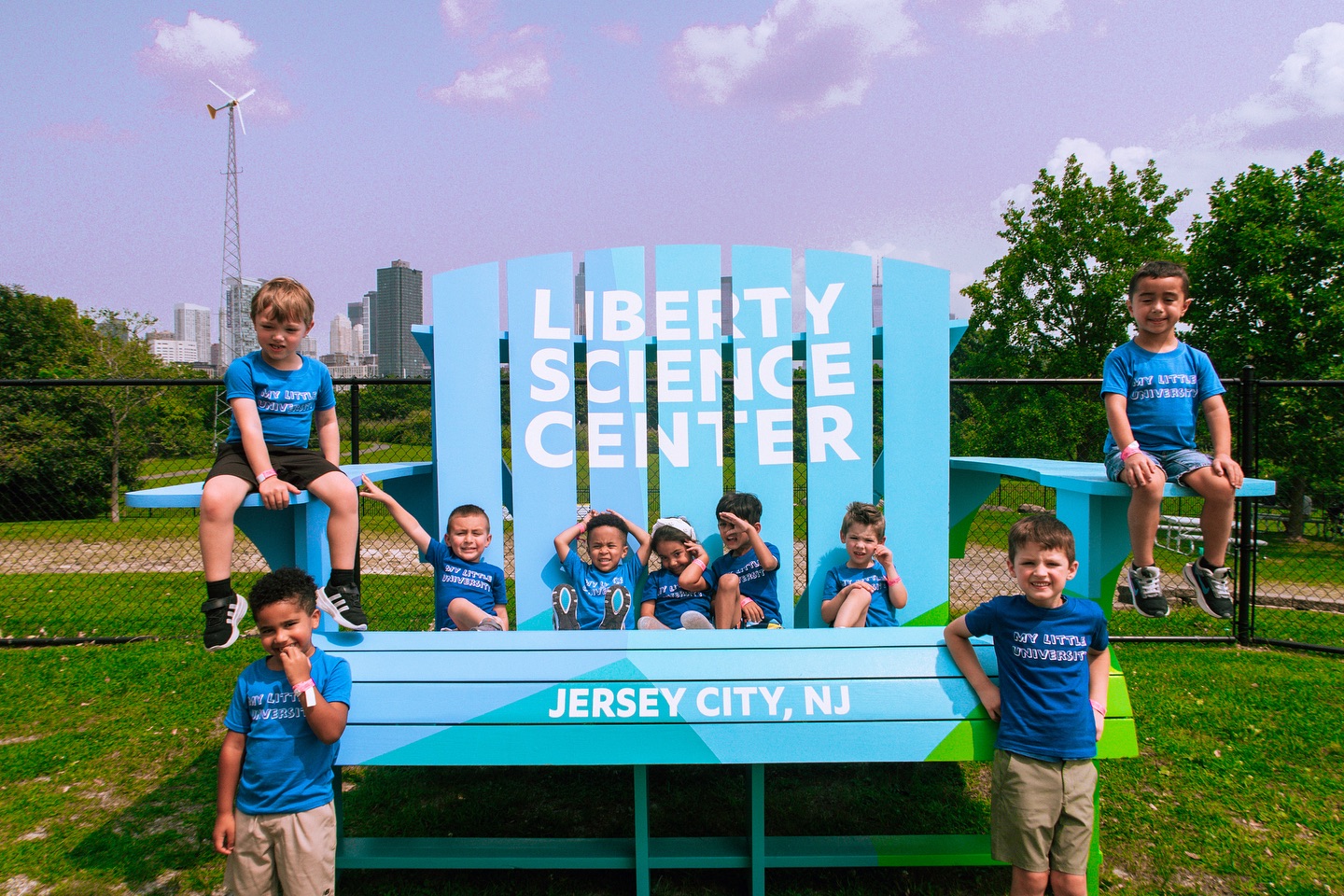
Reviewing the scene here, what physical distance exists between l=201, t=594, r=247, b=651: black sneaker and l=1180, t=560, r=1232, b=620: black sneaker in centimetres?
296

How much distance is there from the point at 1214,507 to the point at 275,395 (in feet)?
9.85

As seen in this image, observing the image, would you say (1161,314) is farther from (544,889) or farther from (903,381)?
(544,889)

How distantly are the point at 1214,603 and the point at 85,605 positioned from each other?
7.60m

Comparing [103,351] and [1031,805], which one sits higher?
[103,351]

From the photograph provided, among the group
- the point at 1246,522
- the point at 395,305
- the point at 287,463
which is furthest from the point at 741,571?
the point at 395,305

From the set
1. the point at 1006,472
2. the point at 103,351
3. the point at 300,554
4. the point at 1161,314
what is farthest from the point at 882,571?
the point at 103,351

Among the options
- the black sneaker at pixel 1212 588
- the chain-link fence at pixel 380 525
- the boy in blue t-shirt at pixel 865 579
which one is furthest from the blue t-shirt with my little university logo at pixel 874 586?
the black sneaker at pixel 1212 588

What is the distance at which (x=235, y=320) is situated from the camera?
37.8 meters

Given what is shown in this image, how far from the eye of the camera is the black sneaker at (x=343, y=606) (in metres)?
2.22

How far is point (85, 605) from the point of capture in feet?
19.5

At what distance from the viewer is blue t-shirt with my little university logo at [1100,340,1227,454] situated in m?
2.38

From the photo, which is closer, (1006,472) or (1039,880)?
(1039,880)

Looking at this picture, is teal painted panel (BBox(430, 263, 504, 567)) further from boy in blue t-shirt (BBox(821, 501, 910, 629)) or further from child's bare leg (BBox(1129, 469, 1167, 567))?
child's bare leg (BBox(1129, 469, 1167, 567))

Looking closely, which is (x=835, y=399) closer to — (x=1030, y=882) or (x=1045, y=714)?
(x=1045, y=714)
